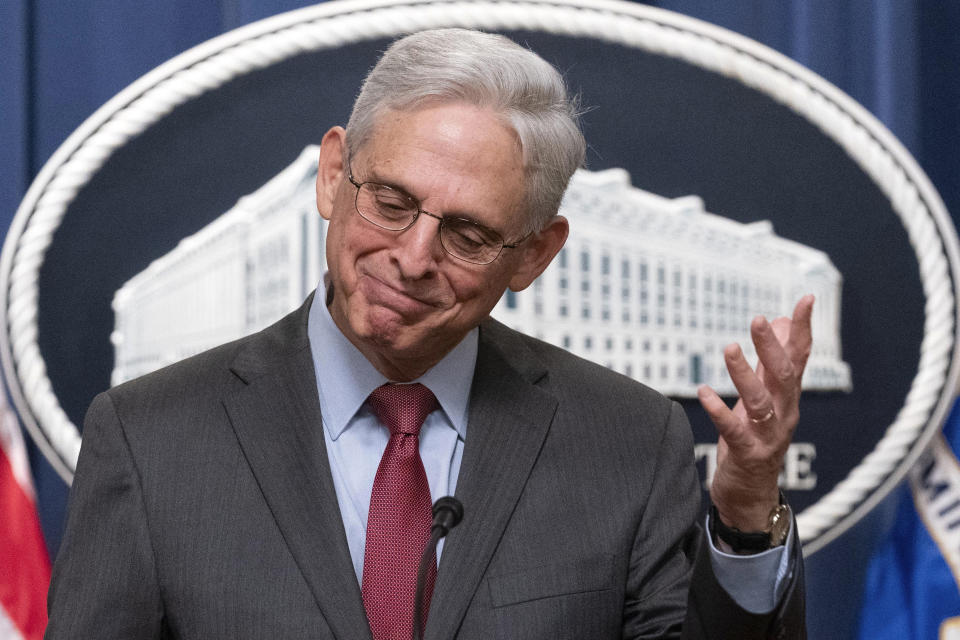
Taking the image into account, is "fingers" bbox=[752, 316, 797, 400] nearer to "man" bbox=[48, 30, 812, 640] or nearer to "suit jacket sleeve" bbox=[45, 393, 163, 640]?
"man" bbox=[48, 30, 812, 640]

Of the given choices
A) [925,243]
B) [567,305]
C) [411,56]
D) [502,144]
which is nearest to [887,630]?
[925,243]

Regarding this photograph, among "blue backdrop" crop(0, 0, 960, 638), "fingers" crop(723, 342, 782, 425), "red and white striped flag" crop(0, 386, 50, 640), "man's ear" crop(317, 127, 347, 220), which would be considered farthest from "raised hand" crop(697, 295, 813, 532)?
"red and white striped flag" crop(0, 386, 50, 640)

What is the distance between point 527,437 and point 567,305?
60cm

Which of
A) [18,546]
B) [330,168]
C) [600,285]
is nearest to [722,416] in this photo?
[330,168]

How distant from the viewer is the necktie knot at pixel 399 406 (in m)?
1.17

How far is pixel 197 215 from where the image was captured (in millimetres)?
1718

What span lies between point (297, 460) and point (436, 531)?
0.24 metres

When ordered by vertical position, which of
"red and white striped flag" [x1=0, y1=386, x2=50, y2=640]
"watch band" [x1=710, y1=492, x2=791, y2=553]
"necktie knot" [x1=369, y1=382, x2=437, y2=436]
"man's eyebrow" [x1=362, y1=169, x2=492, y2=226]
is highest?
"man's eyebrow" [x1=362, y1=169, x2=492, y2=226]

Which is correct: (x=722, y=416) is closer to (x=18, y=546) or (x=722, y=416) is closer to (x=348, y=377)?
(x=348, y=377)

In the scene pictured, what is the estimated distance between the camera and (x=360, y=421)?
1.19 metres

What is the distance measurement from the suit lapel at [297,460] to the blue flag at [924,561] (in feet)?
3.82

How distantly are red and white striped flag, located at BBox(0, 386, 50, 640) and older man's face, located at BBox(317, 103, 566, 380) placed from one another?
86cm

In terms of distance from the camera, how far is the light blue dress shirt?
1.15 meters

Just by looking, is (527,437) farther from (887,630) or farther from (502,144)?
(887,630)
